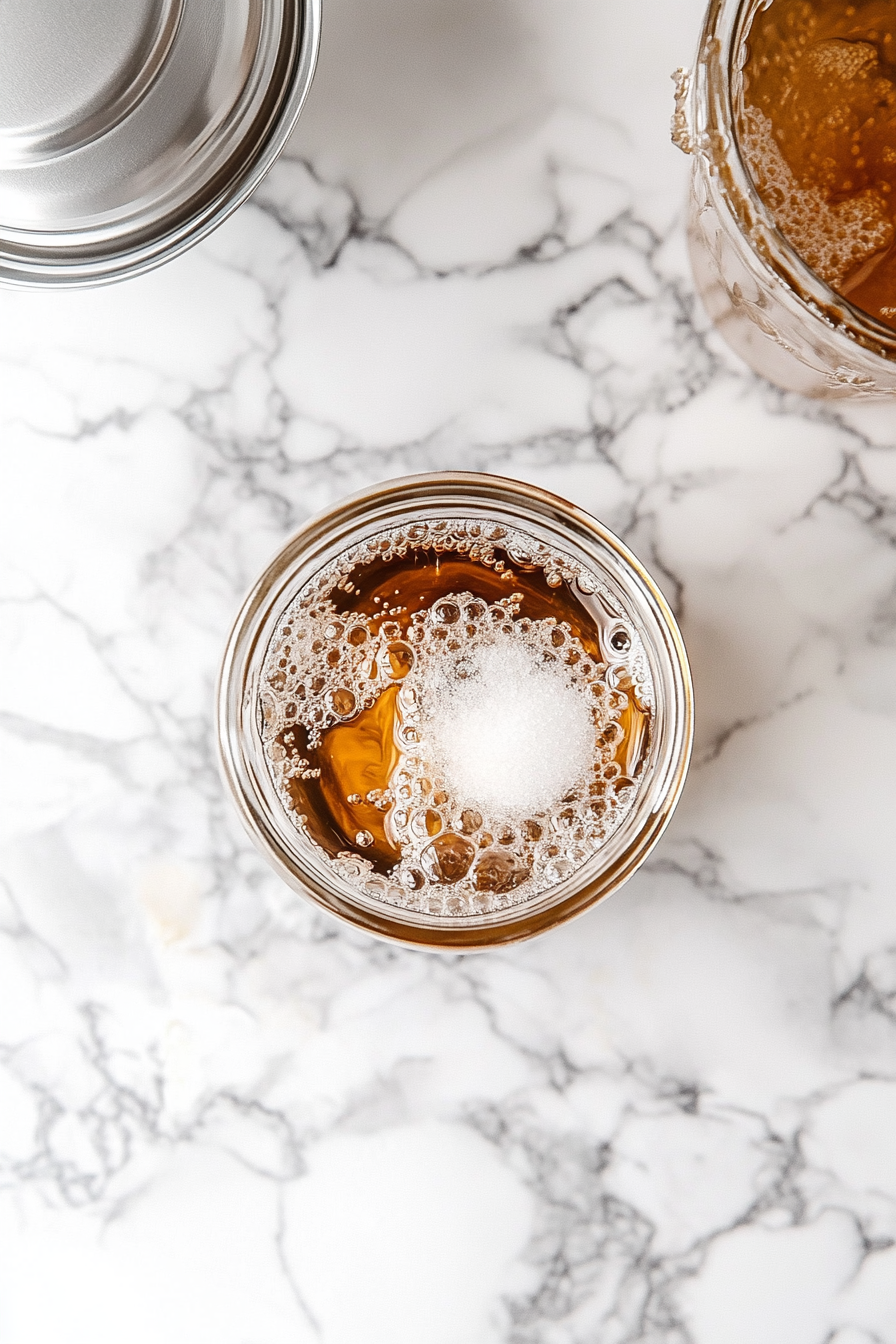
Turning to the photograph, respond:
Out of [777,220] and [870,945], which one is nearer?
[777,220]

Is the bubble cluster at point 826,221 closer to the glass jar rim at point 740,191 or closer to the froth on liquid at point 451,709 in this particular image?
the glass jar rim at point 740,191

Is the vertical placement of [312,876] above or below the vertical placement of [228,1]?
below

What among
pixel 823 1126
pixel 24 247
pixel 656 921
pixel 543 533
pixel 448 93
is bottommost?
pixel 823 1126

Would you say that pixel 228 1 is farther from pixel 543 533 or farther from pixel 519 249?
pixel 543 533

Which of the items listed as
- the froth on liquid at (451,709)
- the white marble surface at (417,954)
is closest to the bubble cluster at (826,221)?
the white marble surface at (417,954)

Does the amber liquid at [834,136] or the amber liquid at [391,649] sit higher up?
the amber liquid at [834,136]

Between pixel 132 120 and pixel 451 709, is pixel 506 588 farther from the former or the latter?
pixel 132 120

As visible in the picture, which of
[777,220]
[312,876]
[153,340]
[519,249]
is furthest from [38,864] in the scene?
[777,220]
